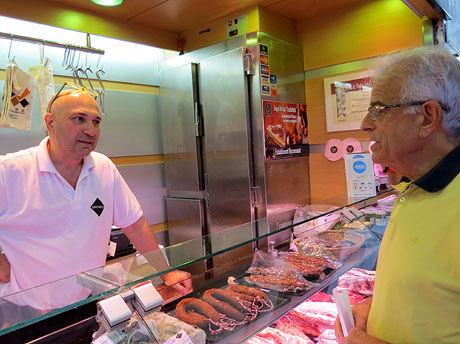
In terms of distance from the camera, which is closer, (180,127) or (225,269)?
(225,269)

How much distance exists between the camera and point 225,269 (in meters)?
1.97

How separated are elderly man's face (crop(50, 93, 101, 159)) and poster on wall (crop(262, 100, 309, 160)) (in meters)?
1.77

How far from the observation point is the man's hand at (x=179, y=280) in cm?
156

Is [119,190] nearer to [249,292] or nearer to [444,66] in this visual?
[249,292]

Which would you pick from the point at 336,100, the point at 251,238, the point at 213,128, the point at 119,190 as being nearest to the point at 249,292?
the point at 251,238

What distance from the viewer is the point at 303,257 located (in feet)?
7.06

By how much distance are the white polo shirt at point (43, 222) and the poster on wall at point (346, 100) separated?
8.49 feet

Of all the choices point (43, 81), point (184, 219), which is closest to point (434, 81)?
point (43, 81)

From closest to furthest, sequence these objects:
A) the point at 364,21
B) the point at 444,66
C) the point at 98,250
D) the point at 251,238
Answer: the point at 444,66 < the point at 251,238 < the point at 98,250 < the point at 364,21

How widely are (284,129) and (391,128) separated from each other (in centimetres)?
264

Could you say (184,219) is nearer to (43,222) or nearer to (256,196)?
(256,196)

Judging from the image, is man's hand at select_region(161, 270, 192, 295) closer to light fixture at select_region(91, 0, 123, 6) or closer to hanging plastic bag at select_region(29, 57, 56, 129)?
hanging plastic bag at select_region(29, 57, 56, 129)

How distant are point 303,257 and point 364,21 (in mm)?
2656

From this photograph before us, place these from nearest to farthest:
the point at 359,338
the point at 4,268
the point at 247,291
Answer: the point at 359,338
the point at 247,291
the point at 4,268
